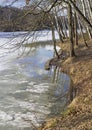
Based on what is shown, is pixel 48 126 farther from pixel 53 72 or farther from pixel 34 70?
pixel 34 70

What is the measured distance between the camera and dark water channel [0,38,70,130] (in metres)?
11.6

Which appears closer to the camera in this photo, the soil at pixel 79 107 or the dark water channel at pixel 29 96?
the soil at pixel 79 107

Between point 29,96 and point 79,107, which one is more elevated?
point 79,107

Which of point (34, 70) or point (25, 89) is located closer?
point (25, 89)

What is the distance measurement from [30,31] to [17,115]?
17.6 ft

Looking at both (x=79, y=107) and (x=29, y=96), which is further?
(x=29, y=96)

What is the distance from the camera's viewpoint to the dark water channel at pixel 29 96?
11.6 m

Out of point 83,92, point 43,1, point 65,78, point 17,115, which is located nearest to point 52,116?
point 17,115

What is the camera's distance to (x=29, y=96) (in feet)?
49.8

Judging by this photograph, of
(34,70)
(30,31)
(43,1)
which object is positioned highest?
(43,1)

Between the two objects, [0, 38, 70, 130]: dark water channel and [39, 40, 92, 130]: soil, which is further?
[0, 38, 70, 130]: dark water channel

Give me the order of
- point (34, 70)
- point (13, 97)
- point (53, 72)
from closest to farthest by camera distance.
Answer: point (13, 97) < point (53, 72) < point (34, 70)

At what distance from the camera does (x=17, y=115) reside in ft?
39.9

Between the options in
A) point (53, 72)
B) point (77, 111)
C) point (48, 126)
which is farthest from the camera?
point (53, 72)
